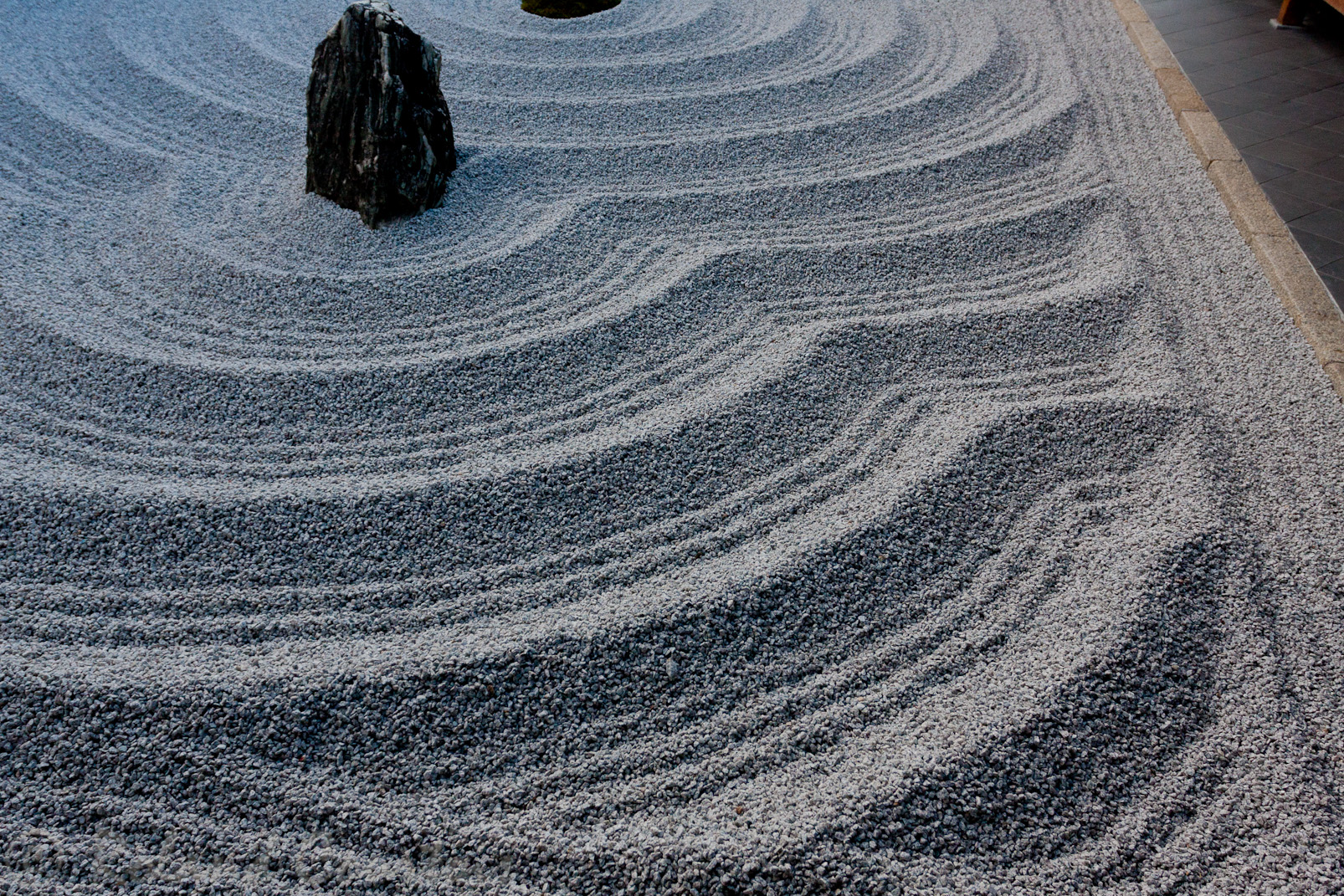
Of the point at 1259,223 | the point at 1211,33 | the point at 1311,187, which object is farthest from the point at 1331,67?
the point at 1259,223

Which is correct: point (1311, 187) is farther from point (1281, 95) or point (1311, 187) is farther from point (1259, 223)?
point (1281, 95)

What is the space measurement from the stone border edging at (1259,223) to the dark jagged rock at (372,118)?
3182mm

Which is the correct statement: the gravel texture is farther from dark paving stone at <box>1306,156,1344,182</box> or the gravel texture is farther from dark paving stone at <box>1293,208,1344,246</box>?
dark paving stone at <box>1306,156,1344,182</box>

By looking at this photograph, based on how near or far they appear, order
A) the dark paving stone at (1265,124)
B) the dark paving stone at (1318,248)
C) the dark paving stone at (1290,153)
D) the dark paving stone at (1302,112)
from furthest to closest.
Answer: the dark paving stone at (1302,112) < the dark paving stone at (1265,124) < the dark paving stone at (1290,153) < the dark paving stone at (1318,248)

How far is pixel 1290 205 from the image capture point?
360 centimetres

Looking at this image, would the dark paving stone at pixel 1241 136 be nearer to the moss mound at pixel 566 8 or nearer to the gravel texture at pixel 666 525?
the gravel texture at pixel 666 525

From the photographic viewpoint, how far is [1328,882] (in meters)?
1.58

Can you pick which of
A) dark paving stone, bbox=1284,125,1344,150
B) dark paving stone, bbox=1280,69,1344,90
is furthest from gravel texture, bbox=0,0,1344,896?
dark paving stone, bbox=1280,69,1344,90

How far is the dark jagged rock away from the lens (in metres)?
3.54

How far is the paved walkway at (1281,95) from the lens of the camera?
3.54 metres

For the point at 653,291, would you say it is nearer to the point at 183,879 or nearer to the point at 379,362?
the point at 379,362

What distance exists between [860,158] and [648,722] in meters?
3.02

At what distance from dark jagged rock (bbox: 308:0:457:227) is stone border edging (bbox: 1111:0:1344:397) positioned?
3.18 metres

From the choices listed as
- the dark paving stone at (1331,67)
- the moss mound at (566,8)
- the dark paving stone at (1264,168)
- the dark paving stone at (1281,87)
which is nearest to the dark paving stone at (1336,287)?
the dark paving stone at (1264,168)
